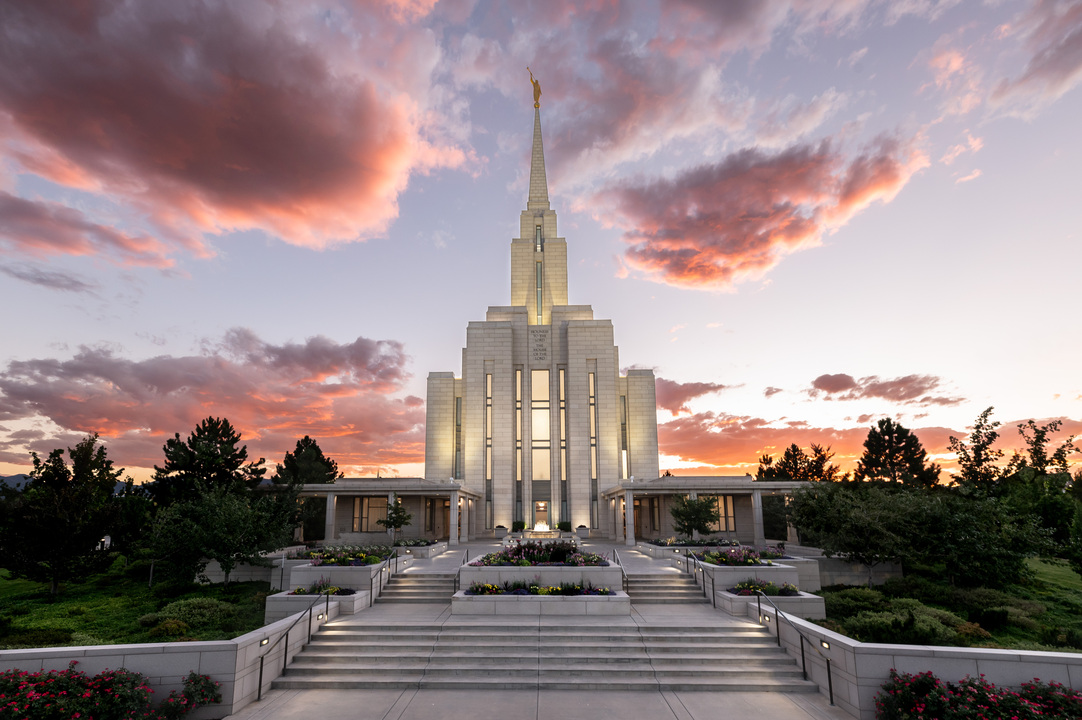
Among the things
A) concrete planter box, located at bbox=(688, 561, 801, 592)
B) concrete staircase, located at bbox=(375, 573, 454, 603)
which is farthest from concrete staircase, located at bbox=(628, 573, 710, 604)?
concrete staircase, located at bbox=(375, 573, 454, 603)

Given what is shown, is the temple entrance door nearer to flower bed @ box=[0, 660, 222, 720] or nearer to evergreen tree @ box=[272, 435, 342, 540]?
evergreen tree @ box=[272, 435, 342, 540]

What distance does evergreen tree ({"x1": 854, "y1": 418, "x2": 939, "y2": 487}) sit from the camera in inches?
1993

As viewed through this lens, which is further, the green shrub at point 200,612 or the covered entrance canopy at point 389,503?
the covered entrance canopy at point 389,503

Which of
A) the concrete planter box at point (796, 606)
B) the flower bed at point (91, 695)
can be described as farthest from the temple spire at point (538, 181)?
the flower bed at point (91, 695)

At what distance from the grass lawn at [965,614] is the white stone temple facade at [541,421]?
2888 cm

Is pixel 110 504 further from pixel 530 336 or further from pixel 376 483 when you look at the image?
pixel 530 336

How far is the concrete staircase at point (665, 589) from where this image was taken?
17094mm

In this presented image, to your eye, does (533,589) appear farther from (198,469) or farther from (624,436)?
(624,436)

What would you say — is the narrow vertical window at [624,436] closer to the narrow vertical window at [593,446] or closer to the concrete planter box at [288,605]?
the narrow vertical window at [593,446]

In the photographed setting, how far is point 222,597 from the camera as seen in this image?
774 inches

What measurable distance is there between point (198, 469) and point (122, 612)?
7.95m

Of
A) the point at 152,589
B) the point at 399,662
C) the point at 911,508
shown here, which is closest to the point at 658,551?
the point at 911,508

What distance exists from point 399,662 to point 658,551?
1668cm

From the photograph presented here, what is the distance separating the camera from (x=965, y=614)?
17875 millimetres
